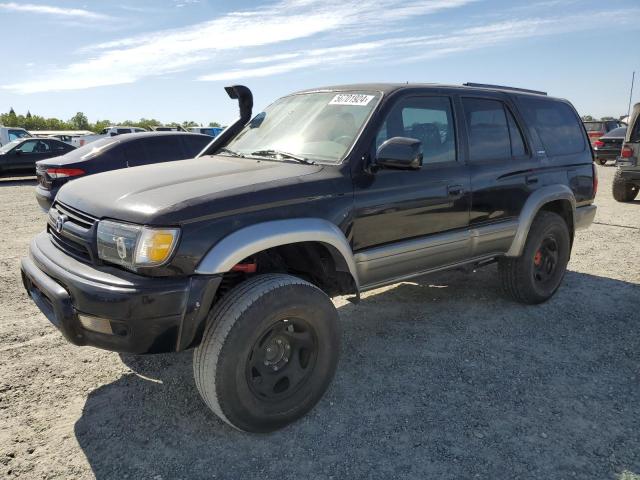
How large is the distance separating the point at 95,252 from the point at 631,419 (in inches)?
123

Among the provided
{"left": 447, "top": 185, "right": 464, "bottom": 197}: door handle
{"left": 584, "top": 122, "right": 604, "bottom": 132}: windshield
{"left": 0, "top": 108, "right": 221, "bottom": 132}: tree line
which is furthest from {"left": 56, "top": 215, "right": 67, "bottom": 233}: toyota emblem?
{"left": 0, "top": 108, "right": 221, "bottom": 132}: tree line

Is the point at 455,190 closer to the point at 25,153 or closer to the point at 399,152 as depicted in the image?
the point at 399,152

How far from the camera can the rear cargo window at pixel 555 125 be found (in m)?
4.50

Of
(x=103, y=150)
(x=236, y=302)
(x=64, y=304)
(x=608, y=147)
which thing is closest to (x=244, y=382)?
(x=236, y=302)

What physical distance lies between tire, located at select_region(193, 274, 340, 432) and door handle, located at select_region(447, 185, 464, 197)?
137 cm

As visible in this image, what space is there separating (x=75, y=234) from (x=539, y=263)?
12.8ft

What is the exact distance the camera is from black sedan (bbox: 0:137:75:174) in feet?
49.4

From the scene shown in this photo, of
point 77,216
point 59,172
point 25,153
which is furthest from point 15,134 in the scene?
point 77,216

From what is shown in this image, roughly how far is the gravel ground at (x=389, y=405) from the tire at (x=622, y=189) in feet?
21.5

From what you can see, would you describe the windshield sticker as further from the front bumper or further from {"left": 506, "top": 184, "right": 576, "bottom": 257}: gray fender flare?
{"left": 506, "top": 184, "right": 576, "bottom": 257}: gray fender flare

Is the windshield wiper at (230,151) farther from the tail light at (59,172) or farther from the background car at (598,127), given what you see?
the background car at (598,127)

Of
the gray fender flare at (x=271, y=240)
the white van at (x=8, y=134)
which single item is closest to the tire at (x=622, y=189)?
the gray fender flare at (x=271, y=240)

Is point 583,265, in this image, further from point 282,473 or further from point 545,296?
point 282,473

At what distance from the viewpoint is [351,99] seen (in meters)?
3.49
